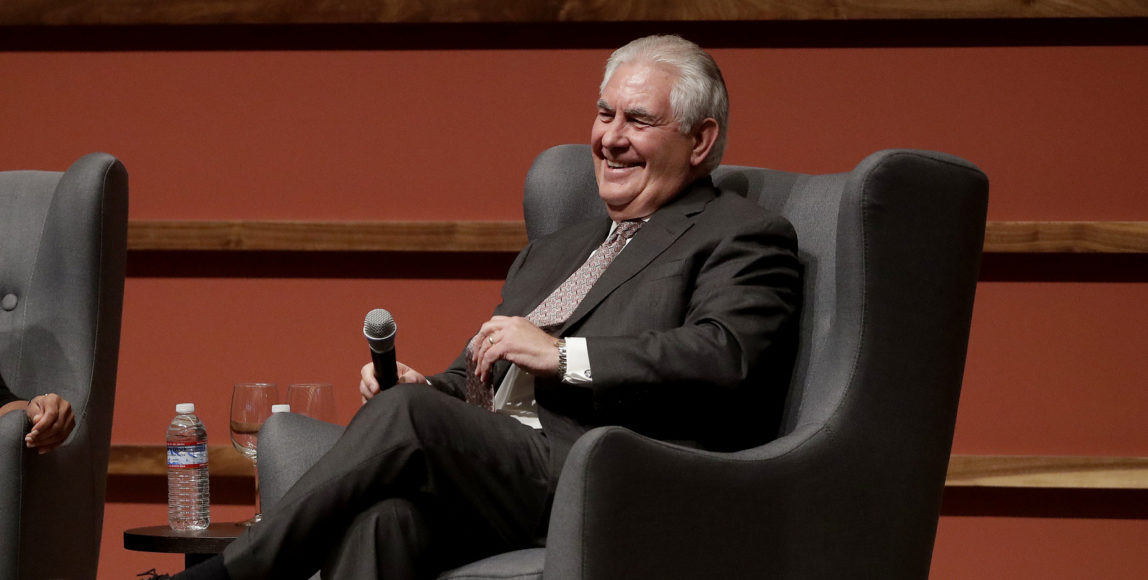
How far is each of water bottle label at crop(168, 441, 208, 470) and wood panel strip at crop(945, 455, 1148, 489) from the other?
1.62m

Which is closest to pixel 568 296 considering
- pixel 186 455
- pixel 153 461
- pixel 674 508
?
pixel 674 508

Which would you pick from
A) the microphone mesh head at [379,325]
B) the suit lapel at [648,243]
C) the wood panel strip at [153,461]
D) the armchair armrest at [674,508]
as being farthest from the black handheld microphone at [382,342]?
the wood panel strip at [153,461]

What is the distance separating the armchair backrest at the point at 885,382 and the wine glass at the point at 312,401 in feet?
2.99

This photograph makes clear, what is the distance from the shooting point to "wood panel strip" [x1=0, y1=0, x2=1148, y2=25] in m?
2.75

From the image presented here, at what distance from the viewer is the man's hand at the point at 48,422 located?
78.4 inches

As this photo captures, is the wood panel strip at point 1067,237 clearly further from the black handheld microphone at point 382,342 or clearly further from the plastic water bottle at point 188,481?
the plastic water bottle at point 188,481

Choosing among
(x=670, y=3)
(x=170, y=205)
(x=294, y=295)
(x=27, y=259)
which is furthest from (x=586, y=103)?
(x=27, y=259)

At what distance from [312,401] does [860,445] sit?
101cm

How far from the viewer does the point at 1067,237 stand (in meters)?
2.75

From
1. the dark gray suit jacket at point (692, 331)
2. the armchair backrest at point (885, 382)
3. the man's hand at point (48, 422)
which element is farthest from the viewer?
the man's hand at point (48, 422)

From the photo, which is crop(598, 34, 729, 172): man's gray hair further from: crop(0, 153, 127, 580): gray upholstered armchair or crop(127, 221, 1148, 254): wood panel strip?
crop(0, 153, 127, 580): gray upholstered armchair

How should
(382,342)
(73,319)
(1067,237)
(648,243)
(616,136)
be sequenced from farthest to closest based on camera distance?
(1067,237), (73,319), (616,136), (648,243), (382,342)

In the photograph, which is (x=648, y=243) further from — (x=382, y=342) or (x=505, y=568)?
(x=505, y=568)

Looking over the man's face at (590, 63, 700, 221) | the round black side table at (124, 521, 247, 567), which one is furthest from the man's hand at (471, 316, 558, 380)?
the round black side table at (124, 521, 247, 567)
